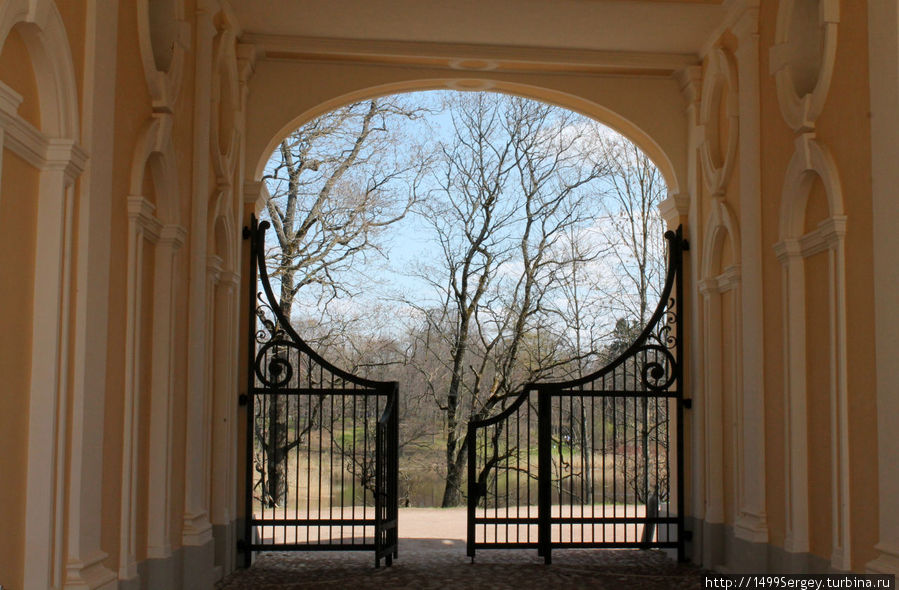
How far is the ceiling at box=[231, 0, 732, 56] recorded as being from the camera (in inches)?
332

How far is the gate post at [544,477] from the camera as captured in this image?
9227 mm

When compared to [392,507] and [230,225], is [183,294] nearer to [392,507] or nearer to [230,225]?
[230,225]

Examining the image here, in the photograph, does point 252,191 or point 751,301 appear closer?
point 751,301

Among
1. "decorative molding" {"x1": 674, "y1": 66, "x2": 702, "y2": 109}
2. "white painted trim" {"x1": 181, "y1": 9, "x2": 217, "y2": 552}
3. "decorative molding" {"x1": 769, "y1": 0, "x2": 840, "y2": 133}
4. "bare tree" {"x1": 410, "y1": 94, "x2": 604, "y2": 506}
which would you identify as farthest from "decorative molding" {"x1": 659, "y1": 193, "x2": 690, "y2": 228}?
"bare tree" {"x1": 410, "y1": 94, "x2": 604, "y2": 506}

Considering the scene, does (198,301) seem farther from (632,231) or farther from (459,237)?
(632,231)

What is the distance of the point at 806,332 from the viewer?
6.83 meters

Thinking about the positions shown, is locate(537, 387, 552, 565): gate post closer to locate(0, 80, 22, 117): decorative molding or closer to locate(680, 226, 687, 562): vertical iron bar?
locate(680, 226, 687, 562): vertical iron bar

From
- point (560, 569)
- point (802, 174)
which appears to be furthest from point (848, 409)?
point (560, 569)

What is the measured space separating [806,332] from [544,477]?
128 inches

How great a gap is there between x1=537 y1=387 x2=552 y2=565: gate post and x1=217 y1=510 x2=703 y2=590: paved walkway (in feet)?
0.72

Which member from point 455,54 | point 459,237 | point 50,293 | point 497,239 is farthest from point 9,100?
point 459,237

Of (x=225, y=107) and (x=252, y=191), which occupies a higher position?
(x=225, y=107)

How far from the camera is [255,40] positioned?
9.16m

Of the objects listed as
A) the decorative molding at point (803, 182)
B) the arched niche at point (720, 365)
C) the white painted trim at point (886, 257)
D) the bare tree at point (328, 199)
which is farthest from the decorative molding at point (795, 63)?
the bare tree at point (328, 199)
